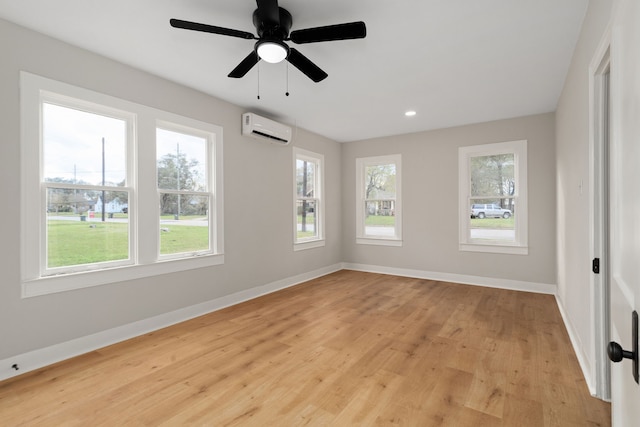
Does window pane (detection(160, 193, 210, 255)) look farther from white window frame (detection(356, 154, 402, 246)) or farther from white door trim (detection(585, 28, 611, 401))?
white door trim (detection(585, 28, 611, 401))

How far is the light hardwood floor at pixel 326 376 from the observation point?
192cm

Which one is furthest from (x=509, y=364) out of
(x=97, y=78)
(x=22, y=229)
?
(x=97, y=78)

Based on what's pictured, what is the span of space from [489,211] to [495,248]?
2.05ft

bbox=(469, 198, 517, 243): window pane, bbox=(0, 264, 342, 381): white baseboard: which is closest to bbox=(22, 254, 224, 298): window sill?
bbox=(0, 264, 342, 381): white baseboard

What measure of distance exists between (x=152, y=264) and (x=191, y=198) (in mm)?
905

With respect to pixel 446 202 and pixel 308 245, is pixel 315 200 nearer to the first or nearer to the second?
pixel 308 245

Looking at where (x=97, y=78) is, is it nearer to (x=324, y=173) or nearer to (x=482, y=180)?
(x=324, y=173)

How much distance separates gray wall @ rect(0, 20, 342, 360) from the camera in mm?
2361

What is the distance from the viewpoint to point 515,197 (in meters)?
4.86

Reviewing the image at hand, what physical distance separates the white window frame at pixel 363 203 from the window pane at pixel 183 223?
3395 mm

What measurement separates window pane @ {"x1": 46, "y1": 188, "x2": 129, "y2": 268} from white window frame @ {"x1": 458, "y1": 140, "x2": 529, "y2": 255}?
499 centimetres

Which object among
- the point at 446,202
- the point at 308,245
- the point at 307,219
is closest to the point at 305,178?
the point at 307,219

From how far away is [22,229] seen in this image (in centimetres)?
241

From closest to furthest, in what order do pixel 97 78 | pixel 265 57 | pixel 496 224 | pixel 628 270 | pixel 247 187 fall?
pixel 628 270
pixel 265 57
pixel 97 78
pixel 247 187
pixel 496 224
